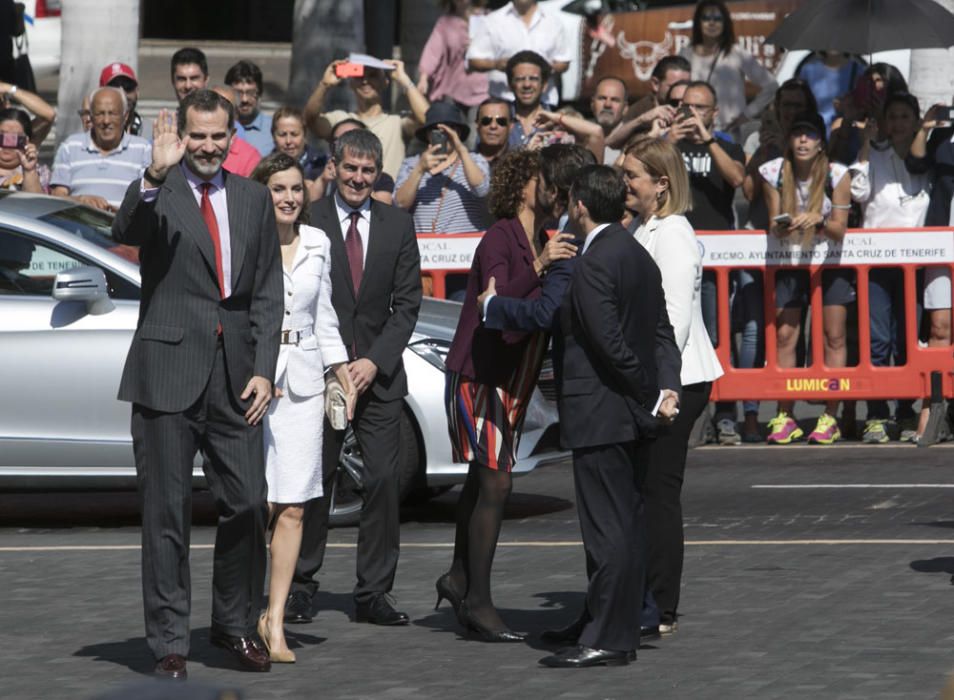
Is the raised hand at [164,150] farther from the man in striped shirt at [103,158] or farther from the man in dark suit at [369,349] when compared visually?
the man in striped shirt at [103,158]

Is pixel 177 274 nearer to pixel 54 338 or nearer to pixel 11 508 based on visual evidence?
pixel 54 338

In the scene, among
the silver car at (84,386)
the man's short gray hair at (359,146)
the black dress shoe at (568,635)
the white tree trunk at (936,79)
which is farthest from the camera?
the white tree trunk at (936,79)

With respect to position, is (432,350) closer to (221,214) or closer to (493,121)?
(493,121)

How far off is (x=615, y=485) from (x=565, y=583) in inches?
67.7

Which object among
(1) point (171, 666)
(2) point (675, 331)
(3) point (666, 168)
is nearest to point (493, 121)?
(3) point (666, 168)

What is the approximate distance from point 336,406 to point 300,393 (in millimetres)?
345

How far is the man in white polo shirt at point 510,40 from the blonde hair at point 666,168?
8.18m

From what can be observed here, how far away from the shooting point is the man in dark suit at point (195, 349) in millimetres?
7551

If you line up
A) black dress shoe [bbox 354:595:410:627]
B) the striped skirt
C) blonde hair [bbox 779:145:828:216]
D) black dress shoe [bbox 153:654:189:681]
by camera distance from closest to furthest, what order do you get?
black dress shoe [bbox 153:654:189:681]
the striped skirt
black dress shoe [bbox 354:595:410:627]
blonde hair [bbox 779:145:828:216]

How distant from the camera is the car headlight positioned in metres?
11.2

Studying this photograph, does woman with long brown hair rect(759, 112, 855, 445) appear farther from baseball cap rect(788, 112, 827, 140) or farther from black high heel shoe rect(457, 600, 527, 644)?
black high heel shoe rect(457, 600, 527, 644)

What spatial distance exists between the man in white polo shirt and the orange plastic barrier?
2679 millimetres

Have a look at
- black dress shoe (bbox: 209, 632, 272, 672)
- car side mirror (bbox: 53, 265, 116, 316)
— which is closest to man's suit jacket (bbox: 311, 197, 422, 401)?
black dress shoe (bbox: 209, 632, 272, 672)

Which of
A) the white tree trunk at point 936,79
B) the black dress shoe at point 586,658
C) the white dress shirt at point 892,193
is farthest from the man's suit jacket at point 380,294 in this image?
the white tree trunk at point 936,79
